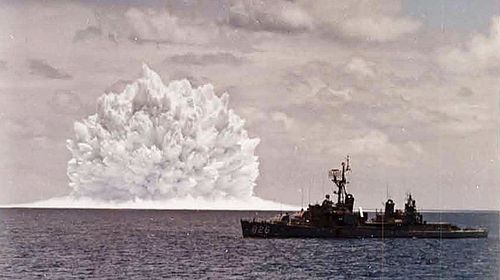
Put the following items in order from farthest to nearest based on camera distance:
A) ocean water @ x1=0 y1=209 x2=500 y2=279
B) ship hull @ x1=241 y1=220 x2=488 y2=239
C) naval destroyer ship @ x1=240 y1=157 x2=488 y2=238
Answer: ship hull @ x1=241 y1=220 x2=488 y2=239, naval destroyer ship @ x1=240 y1=157 x2=488 y2=238, ocean water @ x1=0 y1=209 x2=500 y2=279

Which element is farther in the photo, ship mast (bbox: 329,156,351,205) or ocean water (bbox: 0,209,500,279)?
ship mast (bbox: 329,156,351,205)

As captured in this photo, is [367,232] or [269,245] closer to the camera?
[269,245]

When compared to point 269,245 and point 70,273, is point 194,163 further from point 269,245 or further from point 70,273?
point 70,273

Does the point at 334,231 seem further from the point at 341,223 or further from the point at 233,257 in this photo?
the point at 233,257

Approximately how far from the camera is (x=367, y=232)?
58.2 metres

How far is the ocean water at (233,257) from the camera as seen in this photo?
38688 mm

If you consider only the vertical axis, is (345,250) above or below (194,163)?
below

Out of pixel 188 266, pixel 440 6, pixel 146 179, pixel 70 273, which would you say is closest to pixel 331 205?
pixel 146 179

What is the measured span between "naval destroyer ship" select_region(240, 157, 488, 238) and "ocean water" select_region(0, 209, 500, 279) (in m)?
0.88

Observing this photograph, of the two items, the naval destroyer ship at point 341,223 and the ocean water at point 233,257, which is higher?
the naval destroyer ship at point 341,223

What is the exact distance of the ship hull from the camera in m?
56.8

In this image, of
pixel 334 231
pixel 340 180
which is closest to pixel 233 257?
pixel 340 180

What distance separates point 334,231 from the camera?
186 feet

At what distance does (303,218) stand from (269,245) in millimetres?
5755
